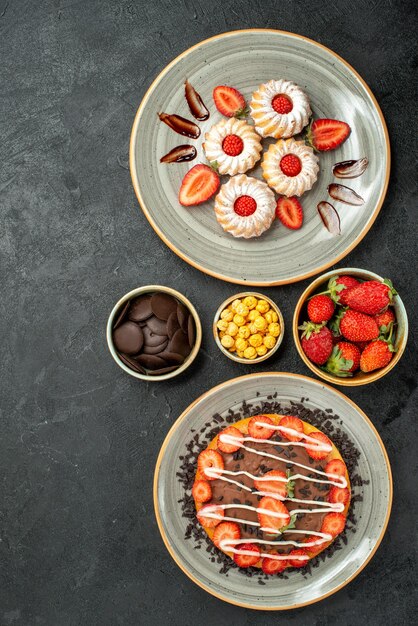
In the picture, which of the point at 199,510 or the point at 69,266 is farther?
the point at 69,266

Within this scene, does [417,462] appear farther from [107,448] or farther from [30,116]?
[30,116]

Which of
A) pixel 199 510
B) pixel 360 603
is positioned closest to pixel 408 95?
pixel 199 510

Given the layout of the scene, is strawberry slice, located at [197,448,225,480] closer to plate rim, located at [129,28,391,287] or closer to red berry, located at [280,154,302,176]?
plate rim, located at [129,28,391,287]

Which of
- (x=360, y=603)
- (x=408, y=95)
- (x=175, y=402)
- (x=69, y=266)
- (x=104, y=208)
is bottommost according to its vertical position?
(x=360, y=603)

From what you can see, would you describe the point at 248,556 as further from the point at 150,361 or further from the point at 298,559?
the point at 150,361

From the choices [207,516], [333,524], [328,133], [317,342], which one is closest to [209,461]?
[207,516]

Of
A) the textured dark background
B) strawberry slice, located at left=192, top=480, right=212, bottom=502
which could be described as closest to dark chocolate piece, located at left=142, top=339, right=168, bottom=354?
the textured dark background

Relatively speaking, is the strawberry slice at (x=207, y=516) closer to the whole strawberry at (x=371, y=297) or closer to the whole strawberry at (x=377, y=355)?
the whole strawberry at (x=377, y=355)
